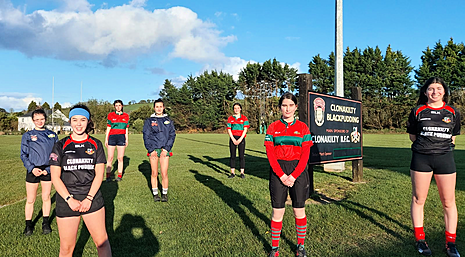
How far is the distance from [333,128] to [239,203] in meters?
3.02

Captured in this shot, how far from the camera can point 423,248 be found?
146 inches

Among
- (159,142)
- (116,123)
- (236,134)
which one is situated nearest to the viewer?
(159,142)

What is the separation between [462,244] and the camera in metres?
3.88

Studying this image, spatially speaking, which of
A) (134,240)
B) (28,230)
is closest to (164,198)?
(134,240)

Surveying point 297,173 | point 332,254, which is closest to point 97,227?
point 297,173

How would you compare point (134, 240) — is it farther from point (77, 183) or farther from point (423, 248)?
point (423, 248)

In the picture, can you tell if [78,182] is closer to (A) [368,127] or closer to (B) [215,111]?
(A) [368,127]

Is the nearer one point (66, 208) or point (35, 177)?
point (66, 208)

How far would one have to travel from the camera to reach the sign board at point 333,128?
22.1 ft

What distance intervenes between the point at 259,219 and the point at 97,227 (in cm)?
284

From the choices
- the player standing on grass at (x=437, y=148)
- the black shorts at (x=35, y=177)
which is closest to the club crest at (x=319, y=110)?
the player standing on grass at (x=437, y=148)

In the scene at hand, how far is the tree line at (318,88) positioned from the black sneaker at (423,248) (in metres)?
46.8

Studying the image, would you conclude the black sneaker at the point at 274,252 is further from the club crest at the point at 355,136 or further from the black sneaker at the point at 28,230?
the club crest at the point at 355,136

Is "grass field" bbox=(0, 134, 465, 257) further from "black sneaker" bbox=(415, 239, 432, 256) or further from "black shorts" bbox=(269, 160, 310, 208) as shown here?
"black shorts" bbox=(269, 160, 310, 208)
